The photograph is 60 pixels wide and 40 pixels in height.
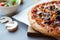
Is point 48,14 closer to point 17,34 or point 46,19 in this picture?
point 46,19

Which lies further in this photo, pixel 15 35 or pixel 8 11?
pixel 8 11

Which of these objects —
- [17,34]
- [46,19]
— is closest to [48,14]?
[46,19]

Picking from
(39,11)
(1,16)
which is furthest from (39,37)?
(1,16)

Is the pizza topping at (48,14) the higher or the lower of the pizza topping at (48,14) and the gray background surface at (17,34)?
the higher

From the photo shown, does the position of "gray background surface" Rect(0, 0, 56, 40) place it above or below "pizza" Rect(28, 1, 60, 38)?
below

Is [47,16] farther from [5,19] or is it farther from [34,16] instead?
[5,19]

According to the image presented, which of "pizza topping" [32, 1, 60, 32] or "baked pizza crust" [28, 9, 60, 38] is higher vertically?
"pizza topping" [32, 1, 60, 32]

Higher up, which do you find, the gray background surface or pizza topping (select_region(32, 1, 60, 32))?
pizza topping (select_region(32, 1, 60, 32))

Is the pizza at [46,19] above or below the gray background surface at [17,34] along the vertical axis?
above
